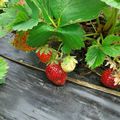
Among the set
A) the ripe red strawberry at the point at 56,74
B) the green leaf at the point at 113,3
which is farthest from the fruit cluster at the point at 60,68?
the green leaf at the point at 113,3

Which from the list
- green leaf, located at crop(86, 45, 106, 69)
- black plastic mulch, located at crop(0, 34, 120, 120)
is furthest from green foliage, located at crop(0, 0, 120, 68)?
black plastic mulch, located at crop(0, 34, 120, 120)

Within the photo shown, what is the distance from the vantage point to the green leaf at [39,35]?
1238 mm

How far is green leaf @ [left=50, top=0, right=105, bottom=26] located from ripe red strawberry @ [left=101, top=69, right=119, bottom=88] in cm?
25

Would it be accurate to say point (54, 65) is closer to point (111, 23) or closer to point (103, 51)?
point (103, 51)

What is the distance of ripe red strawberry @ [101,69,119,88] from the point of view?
4.40 feet

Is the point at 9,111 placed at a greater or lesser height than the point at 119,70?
lesser

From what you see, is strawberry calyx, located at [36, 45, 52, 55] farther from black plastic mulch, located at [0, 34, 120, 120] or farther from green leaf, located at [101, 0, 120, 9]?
green leaf, located at [101, 0, 120, 9]

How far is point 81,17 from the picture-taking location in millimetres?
1224

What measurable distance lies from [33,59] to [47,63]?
89 millimetres

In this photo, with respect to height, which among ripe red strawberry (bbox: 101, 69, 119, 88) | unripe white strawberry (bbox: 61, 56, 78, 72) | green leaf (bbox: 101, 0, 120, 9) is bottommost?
ripe red strawberry (bbox: 101, 69, 119, 88)

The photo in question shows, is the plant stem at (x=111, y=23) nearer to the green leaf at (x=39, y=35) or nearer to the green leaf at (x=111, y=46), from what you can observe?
the green leaf at (x=111, y=46)

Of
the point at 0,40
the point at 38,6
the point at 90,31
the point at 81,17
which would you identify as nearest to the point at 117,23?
the point at 90,31

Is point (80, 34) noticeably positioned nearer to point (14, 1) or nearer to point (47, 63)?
point (47, 63)

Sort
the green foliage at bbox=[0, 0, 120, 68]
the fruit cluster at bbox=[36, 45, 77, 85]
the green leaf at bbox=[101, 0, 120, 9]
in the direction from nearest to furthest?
the green leaf at bbox=[101, 0, 120, 9] → the green foliage at bbox=[0, 0, 120, 68] → the fruit cluster at bbox=[36, 45, 77, 85]
